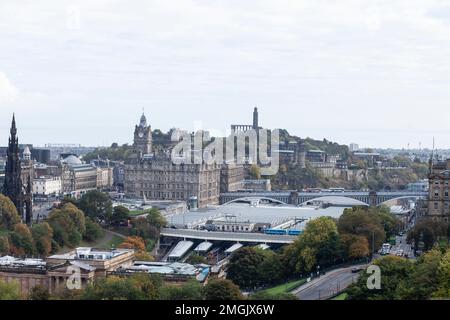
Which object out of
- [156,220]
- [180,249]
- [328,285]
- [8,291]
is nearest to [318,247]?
[328,285]

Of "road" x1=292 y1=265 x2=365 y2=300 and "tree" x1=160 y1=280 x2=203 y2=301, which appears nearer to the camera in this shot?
"tree" x1=160 y1=280 x2=203 y2=301

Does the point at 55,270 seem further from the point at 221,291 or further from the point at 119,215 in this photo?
the point at 119,215

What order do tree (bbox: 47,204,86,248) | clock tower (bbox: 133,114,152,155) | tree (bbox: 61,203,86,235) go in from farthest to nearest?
clock tower (bbox: 133,114,152,155)
tree (bbox: 61,203,86,235)
tree (bbox: 47,204,86,248)

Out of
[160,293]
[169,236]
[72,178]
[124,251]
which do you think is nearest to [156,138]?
[72,178]

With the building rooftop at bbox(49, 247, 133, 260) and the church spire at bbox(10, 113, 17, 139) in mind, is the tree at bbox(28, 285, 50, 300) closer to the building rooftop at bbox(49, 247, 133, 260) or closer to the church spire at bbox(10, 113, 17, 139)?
the building rooftop at bbox(49, 247, 133, 260)

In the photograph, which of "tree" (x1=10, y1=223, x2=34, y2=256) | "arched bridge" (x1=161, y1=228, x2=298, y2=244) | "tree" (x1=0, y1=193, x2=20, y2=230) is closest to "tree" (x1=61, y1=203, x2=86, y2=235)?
"tree" (x1=0, y1=193, x2=20, y2=230)

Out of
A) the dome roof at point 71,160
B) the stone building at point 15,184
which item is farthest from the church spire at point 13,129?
the dome roof at point 71,160

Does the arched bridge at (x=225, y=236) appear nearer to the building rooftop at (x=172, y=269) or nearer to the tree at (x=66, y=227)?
the tree at (x=66, y=227)
